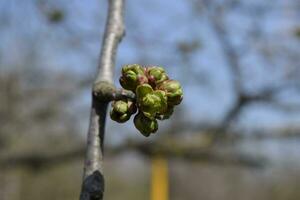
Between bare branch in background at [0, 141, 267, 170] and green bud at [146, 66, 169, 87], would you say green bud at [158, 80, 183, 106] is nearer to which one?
green bud at [146, 66, 169, 87]

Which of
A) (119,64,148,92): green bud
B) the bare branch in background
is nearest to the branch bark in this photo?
(119,64,148,92): green bud

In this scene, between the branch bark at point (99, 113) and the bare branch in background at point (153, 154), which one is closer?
the branch bark at point (99, 113)

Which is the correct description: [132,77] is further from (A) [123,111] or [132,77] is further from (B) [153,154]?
(B) [153,154]

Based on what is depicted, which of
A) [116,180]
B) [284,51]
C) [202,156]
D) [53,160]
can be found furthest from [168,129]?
[116,180]

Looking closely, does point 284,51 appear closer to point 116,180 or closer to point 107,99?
point 107,99

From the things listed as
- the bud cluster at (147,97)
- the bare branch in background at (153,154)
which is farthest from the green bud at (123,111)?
the bare branch in background at (153,154)

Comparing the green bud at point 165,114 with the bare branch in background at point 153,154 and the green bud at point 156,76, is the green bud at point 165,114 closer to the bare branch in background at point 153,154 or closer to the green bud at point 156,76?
the green bud at point 156,76

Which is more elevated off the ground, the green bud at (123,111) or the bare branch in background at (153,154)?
the bare branch in background at (153,154)
